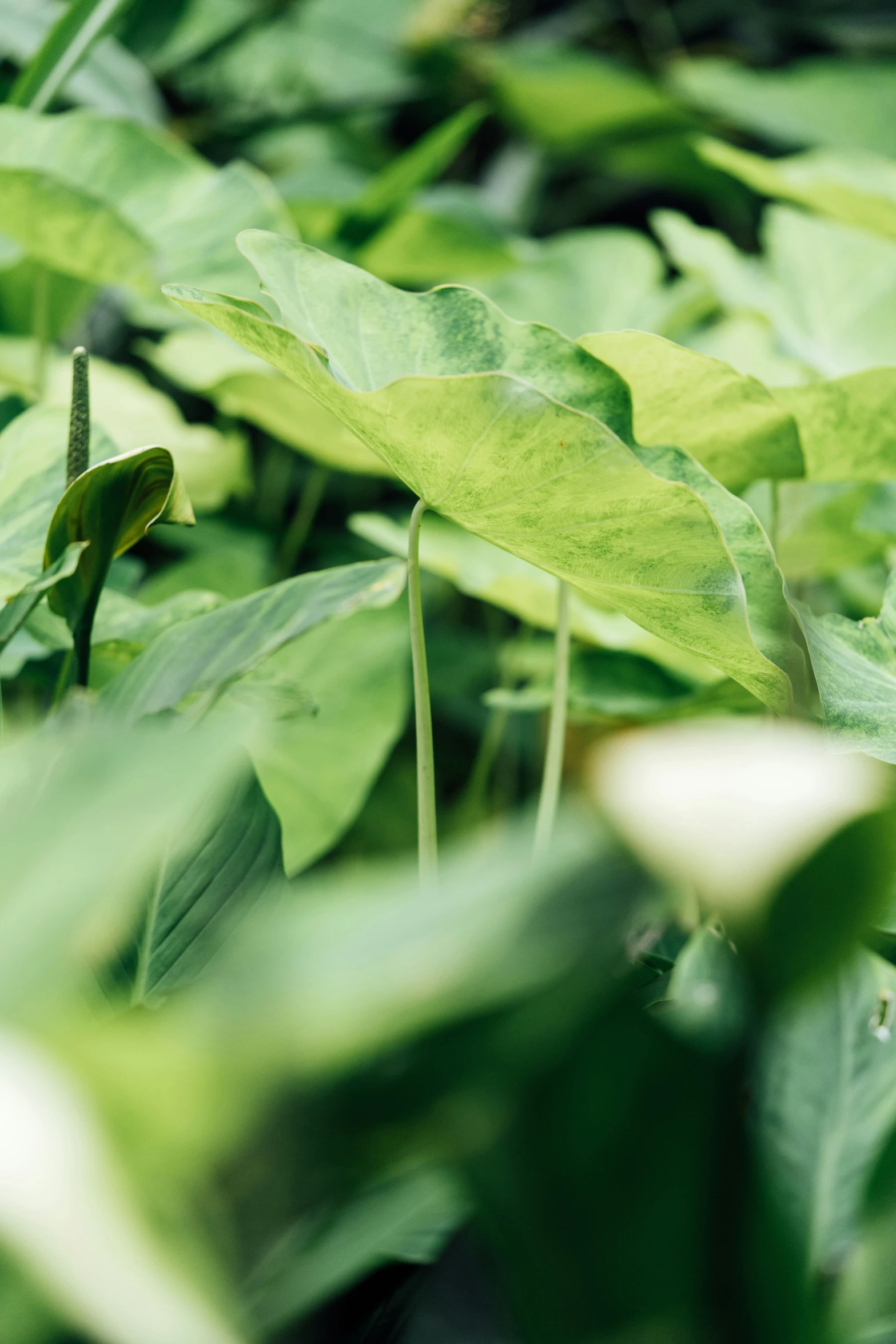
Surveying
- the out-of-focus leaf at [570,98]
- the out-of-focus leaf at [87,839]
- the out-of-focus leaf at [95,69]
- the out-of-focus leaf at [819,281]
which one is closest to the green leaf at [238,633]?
the out-of-focus leaf at [87,839]

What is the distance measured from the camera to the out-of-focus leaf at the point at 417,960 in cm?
15

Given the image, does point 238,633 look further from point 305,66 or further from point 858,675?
point 305,66

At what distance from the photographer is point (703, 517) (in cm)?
36

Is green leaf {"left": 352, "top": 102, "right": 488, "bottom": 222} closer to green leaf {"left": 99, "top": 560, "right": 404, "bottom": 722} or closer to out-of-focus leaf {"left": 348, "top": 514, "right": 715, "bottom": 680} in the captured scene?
out-of-focus leaf {"left": 348, "top": 514, "right": 715, "bottom": 680}

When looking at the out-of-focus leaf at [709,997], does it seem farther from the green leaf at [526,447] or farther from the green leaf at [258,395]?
the green leaf at [258,395]

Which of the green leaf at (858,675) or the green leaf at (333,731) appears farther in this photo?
the green leaf at (333,731)

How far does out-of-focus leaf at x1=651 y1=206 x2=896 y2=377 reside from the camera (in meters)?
0.89

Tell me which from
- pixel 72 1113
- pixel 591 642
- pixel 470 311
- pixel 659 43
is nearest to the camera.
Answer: pixel 72 1113

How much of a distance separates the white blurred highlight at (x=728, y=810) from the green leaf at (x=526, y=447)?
147 millimetres

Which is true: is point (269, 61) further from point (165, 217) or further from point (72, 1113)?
point (72, 1113)

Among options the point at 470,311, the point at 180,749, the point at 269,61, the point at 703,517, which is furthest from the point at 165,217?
the point at 269,61

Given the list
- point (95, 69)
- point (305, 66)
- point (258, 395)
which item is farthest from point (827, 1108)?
point (305, 66)

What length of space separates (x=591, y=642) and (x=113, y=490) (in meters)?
0.57

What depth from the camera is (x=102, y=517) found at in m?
0.38
